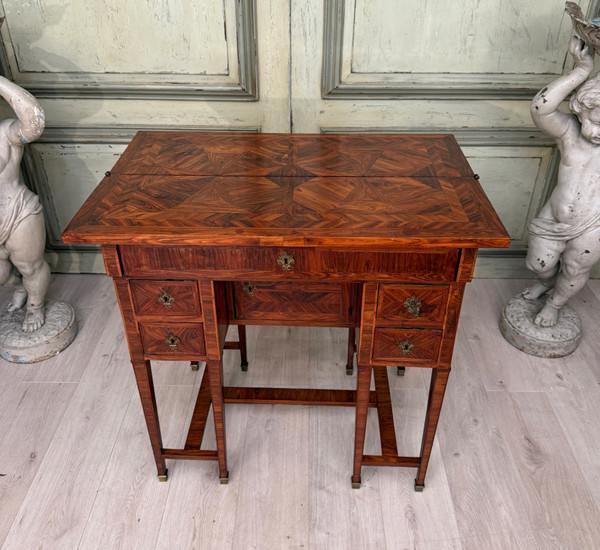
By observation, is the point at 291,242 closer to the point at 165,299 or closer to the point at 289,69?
the point at 165,299

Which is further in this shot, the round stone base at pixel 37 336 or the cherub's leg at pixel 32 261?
the round stone base at pixel 37 336

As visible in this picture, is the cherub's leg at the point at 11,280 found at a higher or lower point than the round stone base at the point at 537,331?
higher

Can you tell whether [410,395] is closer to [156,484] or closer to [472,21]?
[156,484]

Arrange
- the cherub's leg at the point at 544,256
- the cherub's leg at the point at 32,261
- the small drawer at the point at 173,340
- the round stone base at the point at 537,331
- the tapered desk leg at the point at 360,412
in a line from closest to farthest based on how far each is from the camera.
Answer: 1. the small drawer at the point at 173,340
2. the tapered desk leg at the point at 360,412
3. the cherub's leg at the point at 32,261
4. the cherub's leg at the point at 544,256
5. the round stone base at the point at 537,331

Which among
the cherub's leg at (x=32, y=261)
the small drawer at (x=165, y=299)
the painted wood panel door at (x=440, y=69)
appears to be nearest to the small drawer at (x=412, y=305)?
the small drawer at (x=165, y=299)

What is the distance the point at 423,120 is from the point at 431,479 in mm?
1608

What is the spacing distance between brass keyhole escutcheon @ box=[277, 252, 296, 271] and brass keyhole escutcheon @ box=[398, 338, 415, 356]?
1.41 feet

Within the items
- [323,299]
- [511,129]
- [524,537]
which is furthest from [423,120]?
[524,537]

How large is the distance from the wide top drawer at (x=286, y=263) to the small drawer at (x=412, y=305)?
0.13 ft

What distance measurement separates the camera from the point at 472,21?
2.46 m

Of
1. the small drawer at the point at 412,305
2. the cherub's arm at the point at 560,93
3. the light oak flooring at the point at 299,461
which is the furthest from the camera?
the cherub's arm at the point at 560,93

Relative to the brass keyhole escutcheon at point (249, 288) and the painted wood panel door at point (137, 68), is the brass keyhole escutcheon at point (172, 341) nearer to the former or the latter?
the brass keyhole escutcheon at point (249, 288)

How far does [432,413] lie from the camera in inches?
74.8

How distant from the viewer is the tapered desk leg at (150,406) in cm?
184
